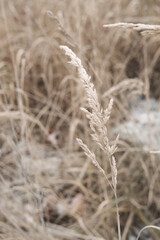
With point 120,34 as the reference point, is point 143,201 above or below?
below

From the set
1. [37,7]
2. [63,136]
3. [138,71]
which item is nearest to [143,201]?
[63,136]

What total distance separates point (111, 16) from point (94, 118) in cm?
187

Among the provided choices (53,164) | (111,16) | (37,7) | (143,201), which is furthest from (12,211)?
(37,7)

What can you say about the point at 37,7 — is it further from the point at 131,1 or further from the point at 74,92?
the point at 74,92

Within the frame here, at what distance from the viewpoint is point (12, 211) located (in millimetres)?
1586

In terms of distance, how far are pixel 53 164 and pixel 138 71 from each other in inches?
29.4

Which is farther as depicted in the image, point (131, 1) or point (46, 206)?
point (131, 1)

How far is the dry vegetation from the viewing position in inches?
58.4

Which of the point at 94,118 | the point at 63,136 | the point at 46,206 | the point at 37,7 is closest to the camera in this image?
the point at 94,118

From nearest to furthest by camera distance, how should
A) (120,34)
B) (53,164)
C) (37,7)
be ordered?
(53,164)
(120,34)
(37,7)

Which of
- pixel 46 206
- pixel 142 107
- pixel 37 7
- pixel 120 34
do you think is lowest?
pixel 46 206

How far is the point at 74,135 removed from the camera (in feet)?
6.45

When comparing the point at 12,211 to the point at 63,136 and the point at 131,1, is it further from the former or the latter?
the point at 131,1

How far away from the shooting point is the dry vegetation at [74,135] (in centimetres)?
148
